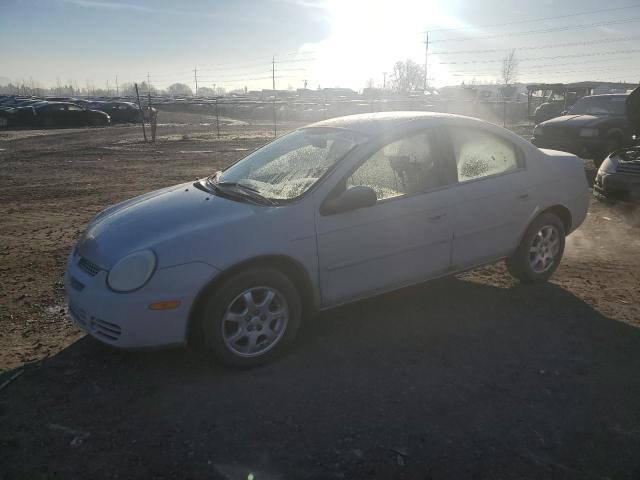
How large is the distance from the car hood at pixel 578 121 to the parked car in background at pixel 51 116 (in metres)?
27.5

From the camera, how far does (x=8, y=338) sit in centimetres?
388

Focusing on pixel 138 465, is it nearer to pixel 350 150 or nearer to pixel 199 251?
pixel 199 251

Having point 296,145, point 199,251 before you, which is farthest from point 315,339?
point 296,145

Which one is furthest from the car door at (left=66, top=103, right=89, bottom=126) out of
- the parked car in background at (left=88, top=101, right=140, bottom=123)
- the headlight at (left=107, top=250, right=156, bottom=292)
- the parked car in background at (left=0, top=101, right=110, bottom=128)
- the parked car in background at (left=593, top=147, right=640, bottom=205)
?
the headlight at (left=107, top=250, right=156, bottom=292)

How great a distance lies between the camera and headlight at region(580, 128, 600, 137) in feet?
38.3

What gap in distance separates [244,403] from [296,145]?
85.1 inches

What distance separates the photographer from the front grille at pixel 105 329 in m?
3.13

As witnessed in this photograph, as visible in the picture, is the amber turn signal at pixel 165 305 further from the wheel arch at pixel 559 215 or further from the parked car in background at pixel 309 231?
the wheel arch at pixel 559 215

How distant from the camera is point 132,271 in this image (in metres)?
3.13

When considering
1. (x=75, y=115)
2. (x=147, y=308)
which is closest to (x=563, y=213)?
(x=147, y=308)

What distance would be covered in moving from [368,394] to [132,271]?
5.29ft

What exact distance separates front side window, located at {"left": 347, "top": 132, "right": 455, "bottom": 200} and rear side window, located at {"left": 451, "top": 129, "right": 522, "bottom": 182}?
225 mm

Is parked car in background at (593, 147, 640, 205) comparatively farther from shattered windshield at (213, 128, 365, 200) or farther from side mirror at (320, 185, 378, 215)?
side mirror at (320, 185, 378, 215)

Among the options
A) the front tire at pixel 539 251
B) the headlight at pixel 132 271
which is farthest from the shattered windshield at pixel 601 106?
the headlight at pixel 132 271
